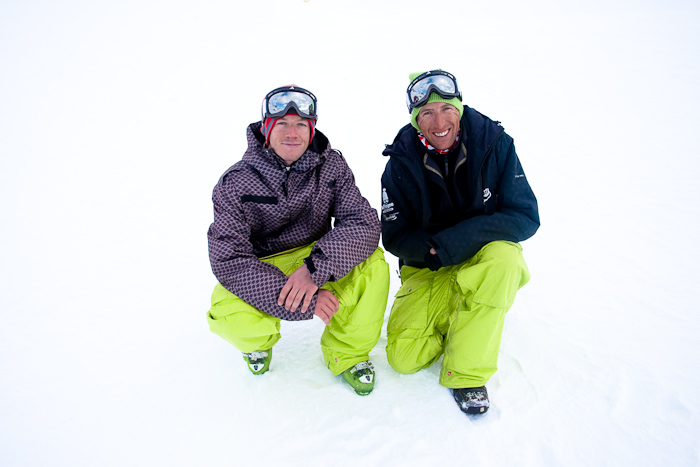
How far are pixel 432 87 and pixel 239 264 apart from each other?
1.45 m

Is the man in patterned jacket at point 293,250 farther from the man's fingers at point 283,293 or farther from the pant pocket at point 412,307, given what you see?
the pant pocket at point 412,307

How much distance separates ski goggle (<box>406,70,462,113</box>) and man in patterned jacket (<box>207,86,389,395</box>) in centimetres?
58

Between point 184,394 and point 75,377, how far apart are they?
72cm

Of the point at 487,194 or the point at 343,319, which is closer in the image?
the point at 343,319

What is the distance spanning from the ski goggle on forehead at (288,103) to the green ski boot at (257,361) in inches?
53.2

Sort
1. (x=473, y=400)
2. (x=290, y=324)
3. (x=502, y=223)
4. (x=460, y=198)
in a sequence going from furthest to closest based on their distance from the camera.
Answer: (x=290, y=324)
(x=460, y=198)
(x=502, y=223)
(x=473, y=400)

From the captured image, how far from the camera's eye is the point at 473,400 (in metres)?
1.96

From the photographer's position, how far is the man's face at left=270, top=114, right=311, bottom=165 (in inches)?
89.4

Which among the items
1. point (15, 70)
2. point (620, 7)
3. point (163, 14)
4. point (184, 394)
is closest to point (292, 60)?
point (163, 14)

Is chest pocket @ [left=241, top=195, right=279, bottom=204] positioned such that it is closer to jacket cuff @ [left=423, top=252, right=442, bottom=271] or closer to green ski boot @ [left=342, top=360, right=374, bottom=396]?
jacket cuff @ [left=423, top=252, right=442, bottom=271]

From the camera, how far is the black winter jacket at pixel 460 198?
7.23ft

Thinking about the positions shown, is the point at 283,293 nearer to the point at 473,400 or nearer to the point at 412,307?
the point at 412,307

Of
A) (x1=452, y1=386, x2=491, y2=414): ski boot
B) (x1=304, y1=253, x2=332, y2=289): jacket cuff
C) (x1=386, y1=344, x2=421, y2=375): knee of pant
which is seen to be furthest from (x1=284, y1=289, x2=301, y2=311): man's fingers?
(x1=452, y1=386, x2=491, y2=414): ski boot

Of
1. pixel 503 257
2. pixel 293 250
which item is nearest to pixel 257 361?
pixel 293 250
